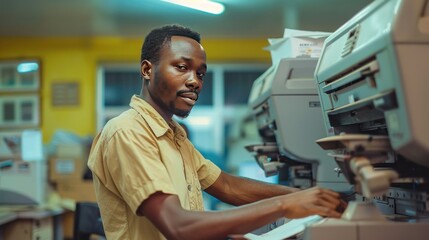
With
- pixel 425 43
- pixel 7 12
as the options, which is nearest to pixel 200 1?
pixel 7 12

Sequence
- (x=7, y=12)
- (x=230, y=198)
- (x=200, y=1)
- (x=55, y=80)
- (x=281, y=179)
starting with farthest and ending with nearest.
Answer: (x=55, y=80) → (x=7, y=12) → (x=200, y=1) → (x=281, y=179) → (x=230, y=198)

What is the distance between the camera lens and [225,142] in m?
5.84

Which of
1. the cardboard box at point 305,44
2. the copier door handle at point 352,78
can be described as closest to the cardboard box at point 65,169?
the cardboard box at point 305,44

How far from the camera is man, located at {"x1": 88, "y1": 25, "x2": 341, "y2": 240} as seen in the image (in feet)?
3.90

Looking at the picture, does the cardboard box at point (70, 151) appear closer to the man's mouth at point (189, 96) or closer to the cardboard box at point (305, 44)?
the cardboard box at point (305, 44)

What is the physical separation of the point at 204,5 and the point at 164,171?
3270mm

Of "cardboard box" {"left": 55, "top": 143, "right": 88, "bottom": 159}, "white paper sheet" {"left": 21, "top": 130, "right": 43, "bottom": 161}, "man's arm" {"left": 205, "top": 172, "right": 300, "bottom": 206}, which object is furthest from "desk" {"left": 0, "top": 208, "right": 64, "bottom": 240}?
"man's arm" {"left": 205, "top": 172, "right": 300, "bottom": 206}

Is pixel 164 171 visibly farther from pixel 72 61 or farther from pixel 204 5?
pixel 72 61

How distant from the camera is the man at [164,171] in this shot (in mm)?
1188

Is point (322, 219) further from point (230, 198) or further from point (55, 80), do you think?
point (55, 80)

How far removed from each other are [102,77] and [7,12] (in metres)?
1.44

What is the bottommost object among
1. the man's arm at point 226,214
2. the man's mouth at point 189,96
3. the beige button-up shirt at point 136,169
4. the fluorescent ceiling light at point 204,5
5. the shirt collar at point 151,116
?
the man's arm at point 226,214

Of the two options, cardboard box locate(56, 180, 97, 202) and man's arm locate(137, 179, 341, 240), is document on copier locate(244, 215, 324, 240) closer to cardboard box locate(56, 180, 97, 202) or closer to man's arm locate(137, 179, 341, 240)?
man's arm locate(137, 179, 341, 240)

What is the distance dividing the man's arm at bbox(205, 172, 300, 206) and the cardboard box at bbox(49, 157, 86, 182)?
3049mm
